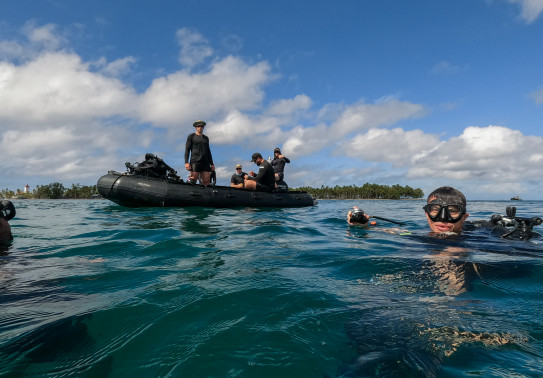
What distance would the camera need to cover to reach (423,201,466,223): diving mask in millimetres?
4520

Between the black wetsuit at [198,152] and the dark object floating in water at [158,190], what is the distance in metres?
0.78

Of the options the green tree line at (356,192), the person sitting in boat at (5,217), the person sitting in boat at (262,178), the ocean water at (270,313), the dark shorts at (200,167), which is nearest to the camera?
the ocean water at (270,313)

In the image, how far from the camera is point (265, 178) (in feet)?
43.8

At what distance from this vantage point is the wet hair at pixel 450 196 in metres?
4.46

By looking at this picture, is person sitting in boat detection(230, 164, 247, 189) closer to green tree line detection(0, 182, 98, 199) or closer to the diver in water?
the diver in water

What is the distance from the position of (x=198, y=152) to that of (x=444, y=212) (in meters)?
8.51

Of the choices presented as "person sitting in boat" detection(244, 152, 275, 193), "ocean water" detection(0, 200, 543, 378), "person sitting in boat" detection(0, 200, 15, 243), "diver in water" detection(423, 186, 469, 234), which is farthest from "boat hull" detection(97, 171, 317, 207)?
"diver in water" detection(423, 186, 469, 234)

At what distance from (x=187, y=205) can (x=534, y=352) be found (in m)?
10.3

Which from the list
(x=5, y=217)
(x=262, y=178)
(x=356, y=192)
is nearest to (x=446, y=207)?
(x=5, y=217)

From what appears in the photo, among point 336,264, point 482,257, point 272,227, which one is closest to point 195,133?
point 272,227

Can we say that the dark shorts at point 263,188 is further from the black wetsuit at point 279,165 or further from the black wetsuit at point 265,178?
the black wetsuit at point 279,165

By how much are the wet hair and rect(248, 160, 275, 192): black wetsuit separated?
348 inches

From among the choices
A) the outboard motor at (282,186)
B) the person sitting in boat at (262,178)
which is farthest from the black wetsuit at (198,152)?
the outboard motor at (282,186)

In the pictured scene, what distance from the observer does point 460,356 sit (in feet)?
5.19
